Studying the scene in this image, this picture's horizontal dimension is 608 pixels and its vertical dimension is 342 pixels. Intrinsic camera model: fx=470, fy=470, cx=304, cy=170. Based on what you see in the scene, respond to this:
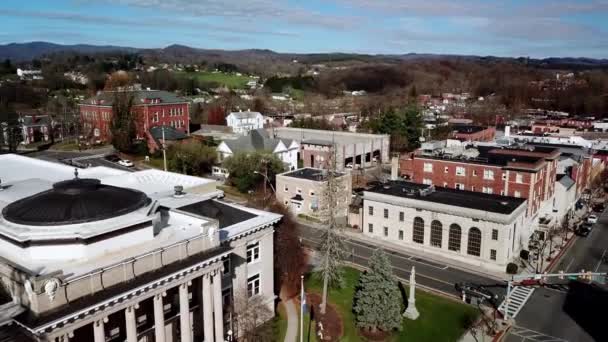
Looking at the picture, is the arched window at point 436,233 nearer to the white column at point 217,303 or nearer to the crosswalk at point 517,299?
the crosswalk at point 517,299

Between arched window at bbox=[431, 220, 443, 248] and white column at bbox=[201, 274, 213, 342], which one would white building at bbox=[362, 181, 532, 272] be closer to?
arched window at bbox=[431, 220, 443, 248]

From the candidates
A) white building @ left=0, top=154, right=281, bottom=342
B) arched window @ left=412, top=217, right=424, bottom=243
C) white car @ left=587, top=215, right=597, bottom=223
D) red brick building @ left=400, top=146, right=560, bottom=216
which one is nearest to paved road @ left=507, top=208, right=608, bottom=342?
red brick building @ left=400, top=146, right=560, bottom=216

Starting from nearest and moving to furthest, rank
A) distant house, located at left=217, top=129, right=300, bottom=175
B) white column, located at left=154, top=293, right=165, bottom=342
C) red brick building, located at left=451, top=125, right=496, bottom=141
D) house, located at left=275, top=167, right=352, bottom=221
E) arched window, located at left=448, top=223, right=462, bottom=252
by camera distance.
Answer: white column, located at left=154, top=293, right=165, bottom=342, arched window, located at left=448, top=223, right=462, bottom=252, house, located at left=275, top=167, right=352, bottom=221, distant house, located at left=217, top=129, right=300, bottom=175, red brick building, located at left=451, top=125, right=496, bottom=141

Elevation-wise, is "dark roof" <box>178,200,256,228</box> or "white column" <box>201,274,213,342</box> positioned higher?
"dark roof" <box>178,200,256,228</box>

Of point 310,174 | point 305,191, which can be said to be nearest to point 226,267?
point 305,191

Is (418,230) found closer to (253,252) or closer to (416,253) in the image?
(416,253)

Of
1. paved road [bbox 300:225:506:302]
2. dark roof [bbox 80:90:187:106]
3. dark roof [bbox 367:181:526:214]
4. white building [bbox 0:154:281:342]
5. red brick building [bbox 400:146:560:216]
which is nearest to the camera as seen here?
white building [bbox 0:154:281:342]

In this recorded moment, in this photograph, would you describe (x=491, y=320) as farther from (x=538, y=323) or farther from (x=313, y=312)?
(x=313, y=312)
